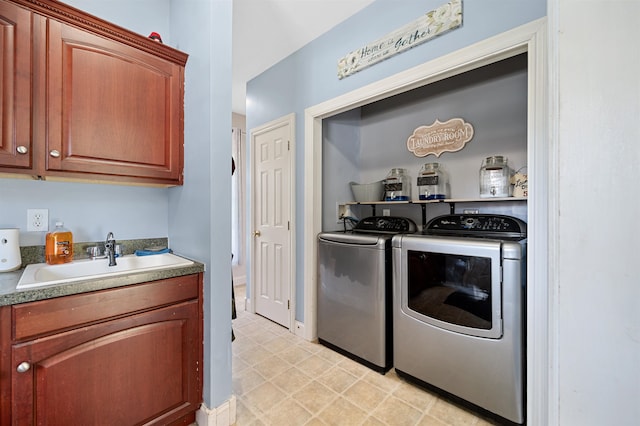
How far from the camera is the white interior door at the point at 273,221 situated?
2652 millimetres

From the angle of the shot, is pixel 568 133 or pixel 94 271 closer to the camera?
pixel 568 133

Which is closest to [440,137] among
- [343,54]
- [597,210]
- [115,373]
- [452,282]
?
[343,54]

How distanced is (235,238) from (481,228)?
A: 344 centimetres

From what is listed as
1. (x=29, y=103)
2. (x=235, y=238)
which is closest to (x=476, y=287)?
(x=29, y=103)

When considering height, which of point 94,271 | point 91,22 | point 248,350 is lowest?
point 248,350

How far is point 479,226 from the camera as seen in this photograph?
1.84 m

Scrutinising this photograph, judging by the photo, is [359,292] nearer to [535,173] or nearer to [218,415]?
[218,415]

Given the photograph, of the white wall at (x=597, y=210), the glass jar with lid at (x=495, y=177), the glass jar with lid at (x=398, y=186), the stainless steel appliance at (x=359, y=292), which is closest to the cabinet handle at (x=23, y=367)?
the white wall at (x=597, y=210)

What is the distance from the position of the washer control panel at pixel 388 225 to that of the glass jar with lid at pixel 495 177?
59 cm

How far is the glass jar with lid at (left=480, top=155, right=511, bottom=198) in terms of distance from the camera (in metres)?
1.91

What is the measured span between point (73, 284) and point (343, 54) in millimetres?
2294

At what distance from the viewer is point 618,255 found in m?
0.51

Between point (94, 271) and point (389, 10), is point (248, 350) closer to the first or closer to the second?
point (94, 271)

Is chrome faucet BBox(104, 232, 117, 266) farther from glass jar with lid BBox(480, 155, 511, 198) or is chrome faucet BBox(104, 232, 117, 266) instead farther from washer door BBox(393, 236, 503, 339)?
glass jar with lid BBox(480, 155, 511, 198)
